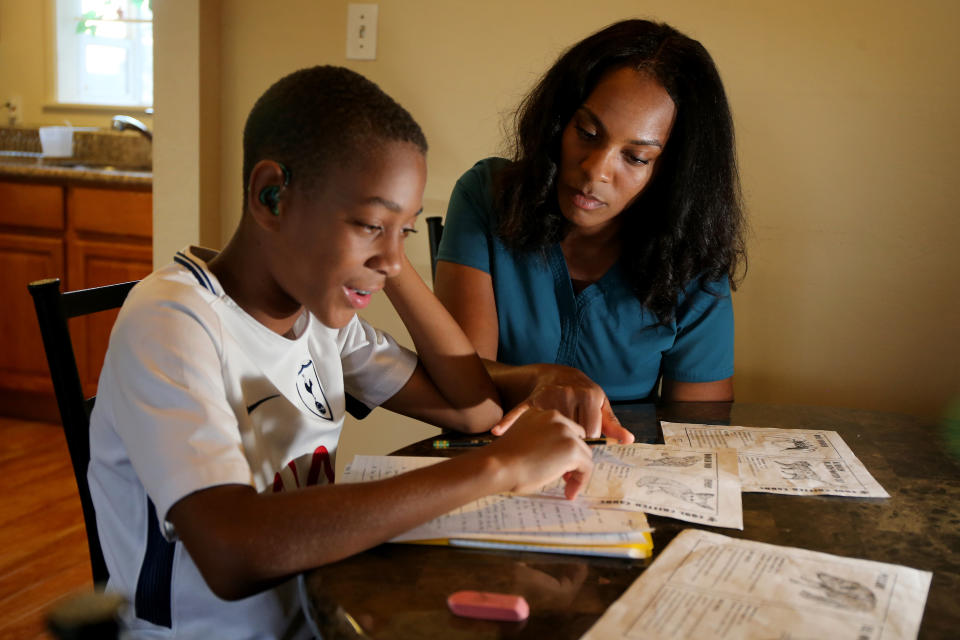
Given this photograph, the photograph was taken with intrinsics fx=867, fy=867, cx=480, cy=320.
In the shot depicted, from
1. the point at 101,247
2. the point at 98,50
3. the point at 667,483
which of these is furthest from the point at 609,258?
the point at 98,50

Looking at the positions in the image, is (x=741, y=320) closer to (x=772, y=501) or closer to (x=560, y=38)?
(x=560, y=38)

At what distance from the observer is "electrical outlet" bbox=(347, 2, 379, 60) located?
218 cm

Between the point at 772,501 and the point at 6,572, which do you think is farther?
the point at 6,572

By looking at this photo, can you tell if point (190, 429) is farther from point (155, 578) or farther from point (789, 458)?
point (789, 458)

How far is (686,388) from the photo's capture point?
4.91 ft

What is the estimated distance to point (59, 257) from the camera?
10.2 feet

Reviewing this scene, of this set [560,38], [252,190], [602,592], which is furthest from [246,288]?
[560,38]

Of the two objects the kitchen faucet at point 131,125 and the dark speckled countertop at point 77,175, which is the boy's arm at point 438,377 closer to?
the dark speckled countertop at point 77,175

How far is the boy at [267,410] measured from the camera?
0.70 m

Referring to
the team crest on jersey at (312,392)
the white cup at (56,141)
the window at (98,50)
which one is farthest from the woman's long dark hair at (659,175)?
the window at (98,50)

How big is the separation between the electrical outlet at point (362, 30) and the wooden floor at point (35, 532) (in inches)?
54.9

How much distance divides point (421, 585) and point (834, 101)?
157cm

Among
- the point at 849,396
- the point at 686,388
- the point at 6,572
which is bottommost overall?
the point at 6,572

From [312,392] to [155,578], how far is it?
0.27 meters
